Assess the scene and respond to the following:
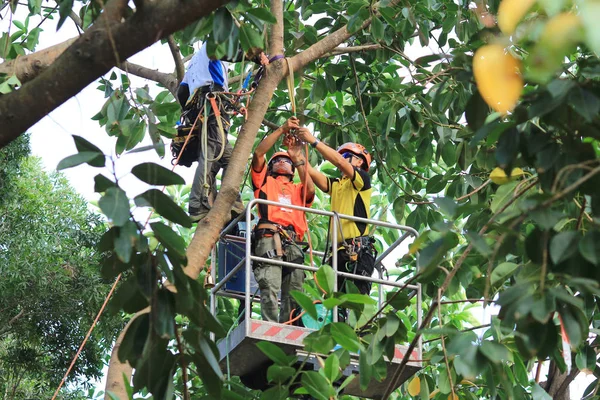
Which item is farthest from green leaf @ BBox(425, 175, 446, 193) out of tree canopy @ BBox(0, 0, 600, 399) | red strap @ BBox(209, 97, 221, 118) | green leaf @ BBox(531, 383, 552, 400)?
green leaf @ BBox(531, 383, 552, 400)

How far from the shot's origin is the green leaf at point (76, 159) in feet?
8.70

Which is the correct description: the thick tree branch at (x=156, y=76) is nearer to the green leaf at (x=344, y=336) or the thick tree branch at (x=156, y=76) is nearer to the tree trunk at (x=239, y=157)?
Result: the tree trunk at (x=239, y=157)

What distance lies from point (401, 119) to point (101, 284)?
3.56 meters

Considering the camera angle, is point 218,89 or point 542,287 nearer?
point 542,287

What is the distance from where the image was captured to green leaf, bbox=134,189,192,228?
2693mm

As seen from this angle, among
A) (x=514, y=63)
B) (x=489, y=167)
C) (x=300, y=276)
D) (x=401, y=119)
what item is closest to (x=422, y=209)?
(x=401, y=119)

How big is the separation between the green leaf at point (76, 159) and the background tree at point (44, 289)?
243 inches

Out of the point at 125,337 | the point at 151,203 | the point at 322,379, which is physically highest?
the point at 151,203

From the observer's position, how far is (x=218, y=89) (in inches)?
228

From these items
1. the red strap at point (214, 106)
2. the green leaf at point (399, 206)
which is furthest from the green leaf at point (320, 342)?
the green leaf at point (399, 206)

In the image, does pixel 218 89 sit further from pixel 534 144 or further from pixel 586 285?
pixel 586 285

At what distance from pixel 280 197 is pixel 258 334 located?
3.09 feet

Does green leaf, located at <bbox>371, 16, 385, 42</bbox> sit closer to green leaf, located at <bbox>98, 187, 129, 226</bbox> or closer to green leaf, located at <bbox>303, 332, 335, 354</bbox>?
green leaf, located at <bbox>303, 332, 335, 354</bbox>

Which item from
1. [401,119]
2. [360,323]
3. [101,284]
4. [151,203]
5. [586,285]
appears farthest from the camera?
[101,284]
